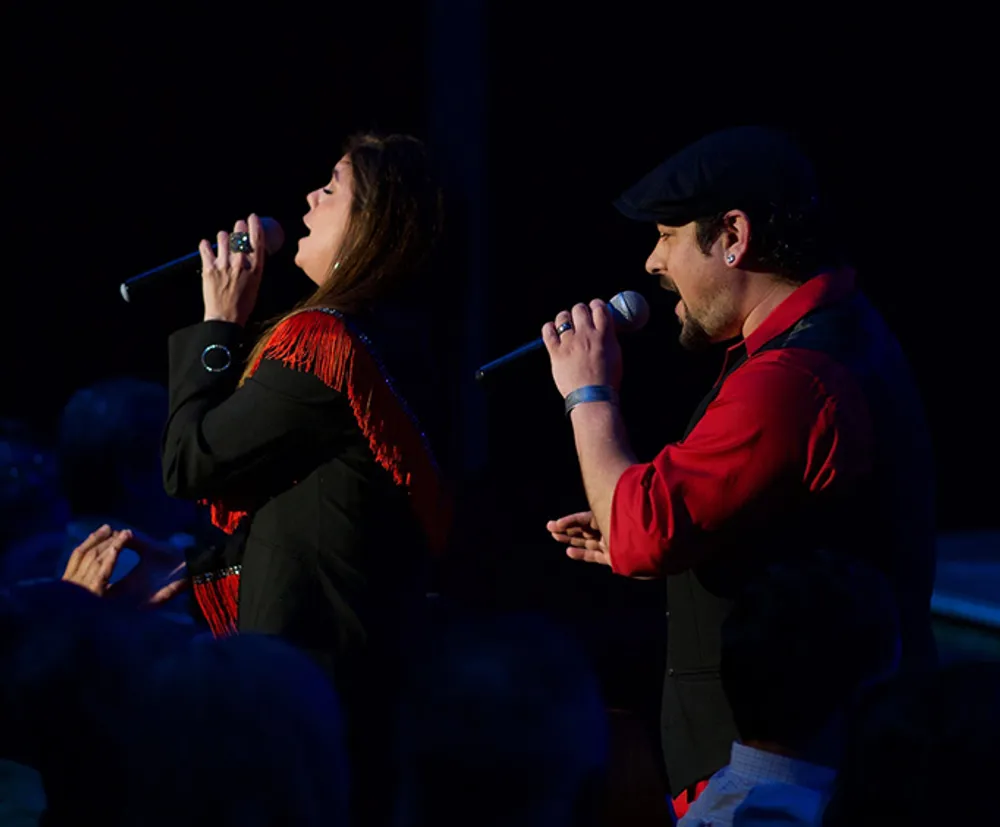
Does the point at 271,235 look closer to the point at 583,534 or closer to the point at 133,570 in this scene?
the point at 133,570

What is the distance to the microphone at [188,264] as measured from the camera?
2.09 metres

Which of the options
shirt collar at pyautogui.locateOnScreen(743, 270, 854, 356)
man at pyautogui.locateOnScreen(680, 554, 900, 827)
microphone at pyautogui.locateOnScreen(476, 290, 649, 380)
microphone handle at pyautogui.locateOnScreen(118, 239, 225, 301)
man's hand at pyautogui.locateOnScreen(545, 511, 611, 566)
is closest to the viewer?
man at pyautogui.locateOnScreen(680, 554, 900, 827)

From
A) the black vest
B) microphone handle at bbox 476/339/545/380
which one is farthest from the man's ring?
the black vest

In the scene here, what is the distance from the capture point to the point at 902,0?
4.45 meters

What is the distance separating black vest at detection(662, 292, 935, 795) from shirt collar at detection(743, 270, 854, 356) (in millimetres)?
12

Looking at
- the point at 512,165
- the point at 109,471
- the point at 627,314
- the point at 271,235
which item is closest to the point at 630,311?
the point at 627,314

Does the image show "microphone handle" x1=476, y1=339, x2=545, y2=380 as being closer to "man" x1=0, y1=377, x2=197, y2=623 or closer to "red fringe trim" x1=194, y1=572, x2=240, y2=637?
"red fringe trim" x1=194, y1=572, x2=240, y2=637

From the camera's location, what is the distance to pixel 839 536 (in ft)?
5.26

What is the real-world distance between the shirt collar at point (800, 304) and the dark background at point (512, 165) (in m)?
1.78

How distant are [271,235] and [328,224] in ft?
0.49

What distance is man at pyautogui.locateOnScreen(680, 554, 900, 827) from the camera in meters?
1.42

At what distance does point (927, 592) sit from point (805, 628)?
33cm

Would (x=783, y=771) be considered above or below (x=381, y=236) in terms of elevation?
below

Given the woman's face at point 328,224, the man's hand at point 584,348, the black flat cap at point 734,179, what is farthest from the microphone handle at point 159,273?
the black flat cap at point 734,179
